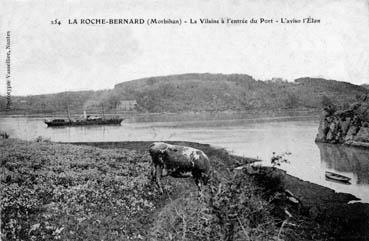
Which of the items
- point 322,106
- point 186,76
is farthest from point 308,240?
point 322,106

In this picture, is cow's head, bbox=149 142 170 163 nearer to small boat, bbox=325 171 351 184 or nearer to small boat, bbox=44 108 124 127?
small boat, bbox=44 108 124 127

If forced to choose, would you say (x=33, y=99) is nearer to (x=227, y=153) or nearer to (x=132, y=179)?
(x=132, y=179)

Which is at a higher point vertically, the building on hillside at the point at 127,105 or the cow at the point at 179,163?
the building on hillside at the point at 127,105

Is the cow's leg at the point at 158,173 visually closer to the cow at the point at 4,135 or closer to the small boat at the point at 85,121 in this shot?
the small boat at the point at 85,121

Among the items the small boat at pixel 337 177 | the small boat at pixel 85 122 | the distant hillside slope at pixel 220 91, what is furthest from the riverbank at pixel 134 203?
the small boat at pixel 337 177

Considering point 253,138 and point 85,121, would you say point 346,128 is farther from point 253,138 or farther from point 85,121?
point 85,121

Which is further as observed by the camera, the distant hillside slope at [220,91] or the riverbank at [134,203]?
the distant hillside slope at [220,91]
